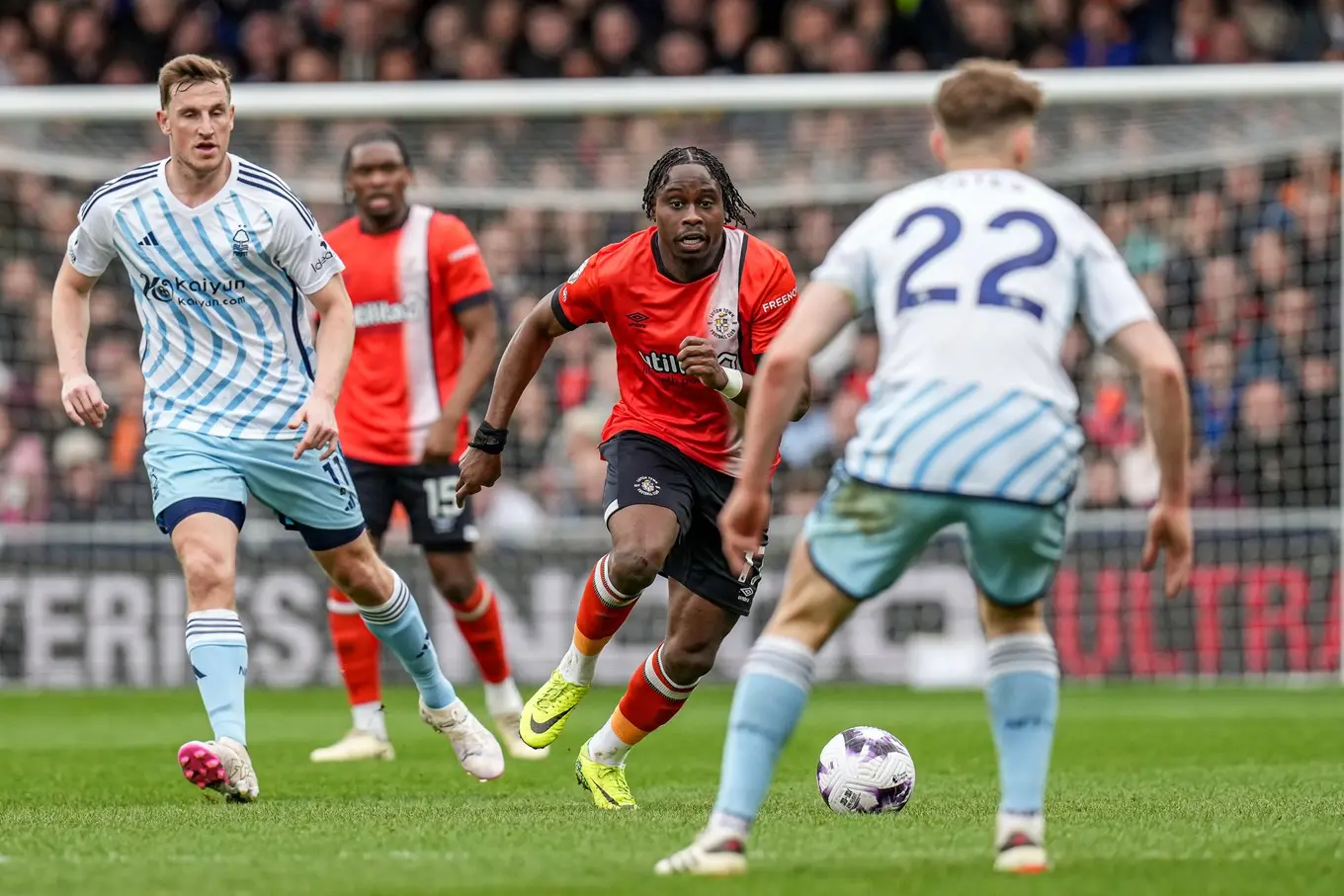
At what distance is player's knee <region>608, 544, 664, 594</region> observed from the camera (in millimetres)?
7188

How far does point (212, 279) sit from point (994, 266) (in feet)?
11.2

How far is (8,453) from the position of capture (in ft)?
54.1

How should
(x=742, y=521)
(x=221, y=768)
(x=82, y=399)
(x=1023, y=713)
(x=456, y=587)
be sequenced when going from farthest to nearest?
(x=456, y=587), (x=82, y=399), (x=221, y=768), (x=1023, y=713), (x=742, y=521)

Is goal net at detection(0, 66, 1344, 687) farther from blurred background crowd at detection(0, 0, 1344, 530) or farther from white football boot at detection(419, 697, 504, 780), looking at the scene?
white football boot at detection(419, 697, 504, 780)

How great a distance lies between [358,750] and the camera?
9633 mm

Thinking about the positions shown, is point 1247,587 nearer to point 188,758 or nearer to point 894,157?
point 894,157

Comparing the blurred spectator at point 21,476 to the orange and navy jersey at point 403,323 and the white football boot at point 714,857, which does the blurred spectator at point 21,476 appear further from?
the white football boot at point 714,857

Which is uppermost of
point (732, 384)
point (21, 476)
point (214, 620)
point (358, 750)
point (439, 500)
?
point (732, 384)

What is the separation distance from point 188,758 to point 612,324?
2106 mm

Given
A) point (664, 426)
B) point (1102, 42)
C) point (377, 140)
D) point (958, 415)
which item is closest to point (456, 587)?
→ point (377, 140)

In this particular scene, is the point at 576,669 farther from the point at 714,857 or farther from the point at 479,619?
the point at 714,857

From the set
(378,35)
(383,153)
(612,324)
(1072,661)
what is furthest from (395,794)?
(378,35)

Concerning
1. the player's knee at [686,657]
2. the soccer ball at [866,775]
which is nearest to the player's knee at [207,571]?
the player's knee at [686,657]

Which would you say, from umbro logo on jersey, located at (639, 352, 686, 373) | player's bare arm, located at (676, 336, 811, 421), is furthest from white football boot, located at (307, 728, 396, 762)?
player's bare arm, located at (676, 336, 811, 421)
